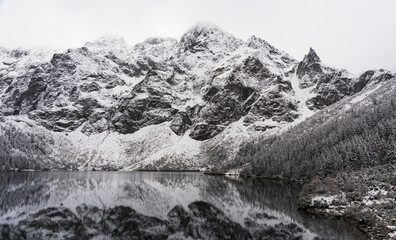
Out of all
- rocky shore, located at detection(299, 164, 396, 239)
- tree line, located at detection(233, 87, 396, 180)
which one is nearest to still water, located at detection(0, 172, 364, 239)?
rocky shore, located at detection(299, 164, 396, 239)

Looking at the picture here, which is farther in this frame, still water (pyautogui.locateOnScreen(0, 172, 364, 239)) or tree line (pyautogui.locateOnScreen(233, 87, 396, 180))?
tree line (pyautogui.locateOnScreen(233, 87, 396, 180))

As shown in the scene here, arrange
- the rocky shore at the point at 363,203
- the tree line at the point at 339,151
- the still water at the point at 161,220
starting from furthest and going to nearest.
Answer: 1. the tree line at the point at 339,151
2. the rocky shore at the point at 363,203
3. the still water at the point at 161,220

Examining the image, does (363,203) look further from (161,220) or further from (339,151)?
(339,151)

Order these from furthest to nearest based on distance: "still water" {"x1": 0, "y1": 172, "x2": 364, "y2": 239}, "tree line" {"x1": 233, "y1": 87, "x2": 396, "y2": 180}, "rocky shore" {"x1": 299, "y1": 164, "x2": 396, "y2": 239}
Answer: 1. "tree line" {"x1": 233, "y1": 87, "x2": 396, "y2": 180}
2. "rocky shore" {"x1": 299, "y1": 164, "x2": 396, "y2": 239}
3. "still water" {"x1": 0, "y1": 172, "x2": 364, "y2": 239}

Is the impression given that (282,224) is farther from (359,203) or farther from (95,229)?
(95,229)

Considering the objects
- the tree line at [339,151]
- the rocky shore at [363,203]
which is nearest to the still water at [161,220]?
the rocky shore at [363,203]

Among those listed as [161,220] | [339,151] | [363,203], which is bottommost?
[161,220]

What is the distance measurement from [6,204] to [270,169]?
110 metres

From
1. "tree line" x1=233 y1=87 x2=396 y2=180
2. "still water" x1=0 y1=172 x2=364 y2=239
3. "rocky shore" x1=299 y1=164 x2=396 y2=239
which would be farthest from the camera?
"tree line" x1=233 y1=87 x2=396 y2=180

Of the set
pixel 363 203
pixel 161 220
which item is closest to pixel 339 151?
pixel 363 203

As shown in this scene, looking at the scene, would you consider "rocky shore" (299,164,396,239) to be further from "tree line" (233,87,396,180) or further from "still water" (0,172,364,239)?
"tree line" (233,87,396,180)

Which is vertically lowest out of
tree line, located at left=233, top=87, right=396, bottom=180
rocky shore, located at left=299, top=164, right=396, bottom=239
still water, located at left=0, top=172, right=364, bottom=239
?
still water, located at left=0, top=172, right=364, bottom=239

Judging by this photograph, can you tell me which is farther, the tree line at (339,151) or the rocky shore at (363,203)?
the tree line at (339,151)

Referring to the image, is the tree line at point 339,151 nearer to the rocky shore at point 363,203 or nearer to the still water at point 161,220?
the rocky shore at point 363,203
